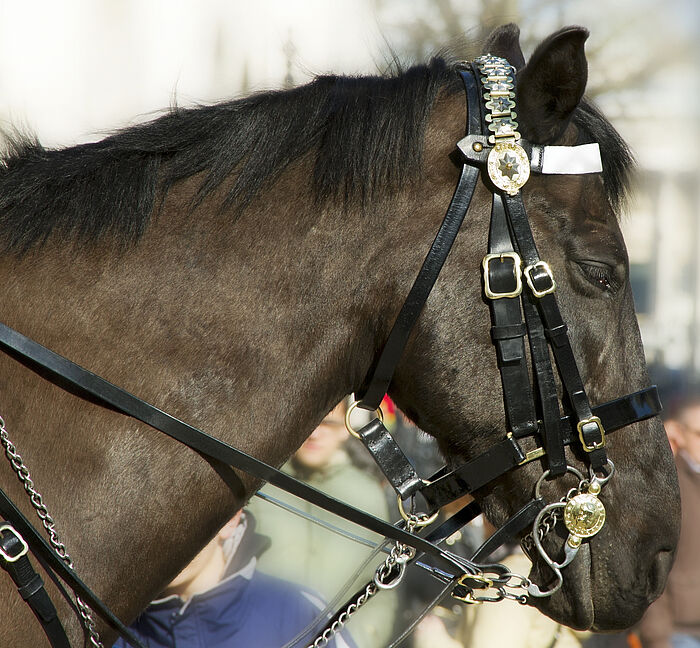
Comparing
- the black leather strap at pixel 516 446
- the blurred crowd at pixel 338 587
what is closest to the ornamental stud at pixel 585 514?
the black leather strap at pixel 516 446

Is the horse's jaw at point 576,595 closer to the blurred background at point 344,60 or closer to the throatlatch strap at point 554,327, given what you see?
the throatlatch strap at point 554,327

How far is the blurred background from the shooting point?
18.0ft

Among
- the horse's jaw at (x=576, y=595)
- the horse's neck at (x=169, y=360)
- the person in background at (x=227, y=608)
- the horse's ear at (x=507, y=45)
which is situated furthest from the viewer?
the person in background at (x=227, y=608)

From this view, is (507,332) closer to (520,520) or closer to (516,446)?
(516,446)

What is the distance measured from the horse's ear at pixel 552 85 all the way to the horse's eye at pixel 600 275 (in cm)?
29

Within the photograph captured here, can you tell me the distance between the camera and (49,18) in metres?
5.77

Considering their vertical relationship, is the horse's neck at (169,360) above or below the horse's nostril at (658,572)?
above

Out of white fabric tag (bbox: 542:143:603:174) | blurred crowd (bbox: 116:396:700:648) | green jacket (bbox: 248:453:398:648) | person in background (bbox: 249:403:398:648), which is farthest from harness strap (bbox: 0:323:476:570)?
green jacket (bbox: 248:453:398:648)

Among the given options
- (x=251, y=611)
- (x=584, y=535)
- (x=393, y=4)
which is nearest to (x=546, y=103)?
(x=584, y=535)

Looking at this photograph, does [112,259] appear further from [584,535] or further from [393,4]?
[393,4]

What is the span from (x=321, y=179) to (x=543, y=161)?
1.57 ft

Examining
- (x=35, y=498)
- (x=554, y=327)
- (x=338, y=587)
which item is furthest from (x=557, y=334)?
(x=338, y=587)

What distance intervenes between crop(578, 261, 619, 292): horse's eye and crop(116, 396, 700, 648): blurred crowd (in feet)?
5.63

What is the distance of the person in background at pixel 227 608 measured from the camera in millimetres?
2994
